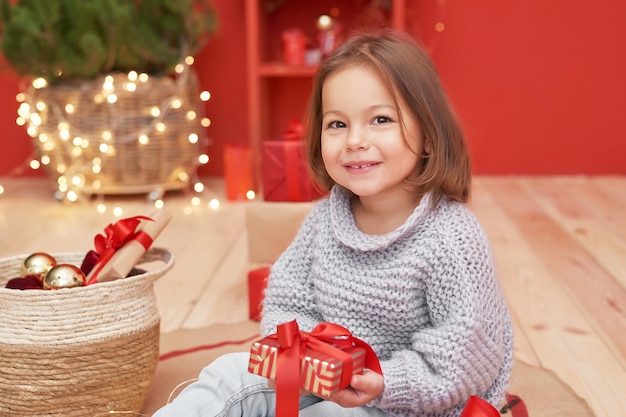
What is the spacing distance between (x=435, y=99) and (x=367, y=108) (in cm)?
9

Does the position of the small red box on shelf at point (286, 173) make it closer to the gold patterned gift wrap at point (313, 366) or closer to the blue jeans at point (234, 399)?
the blue jeans at point (234, 399)

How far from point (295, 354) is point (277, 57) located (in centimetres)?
220

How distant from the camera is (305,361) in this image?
2.74 feet

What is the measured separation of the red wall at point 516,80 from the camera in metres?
2.83

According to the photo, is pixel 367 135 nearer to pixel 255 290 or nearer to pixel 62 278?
pixel 62 278

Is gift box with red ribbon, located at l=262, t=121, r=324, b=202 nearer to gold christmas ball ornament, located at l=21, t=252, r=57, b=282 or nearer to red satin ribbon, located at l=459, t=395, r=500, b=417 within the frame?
gold christmas ball ornament, located at l=21, t=252, r=57, b=282


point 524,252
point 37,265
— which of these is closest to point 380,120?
point 37,265

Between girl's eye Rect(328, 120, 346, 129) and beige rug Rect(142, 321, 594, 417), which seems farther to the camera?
beige rug Rect(142, 321, 594, 417)

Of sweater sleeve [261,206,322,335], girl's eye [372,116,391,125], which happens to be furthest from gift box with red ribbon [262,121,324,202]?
girl's eye [372,116,391,125]

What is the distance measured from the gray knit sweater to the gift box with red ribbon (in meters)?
0.62

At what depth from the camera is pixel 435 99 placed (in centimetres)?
101

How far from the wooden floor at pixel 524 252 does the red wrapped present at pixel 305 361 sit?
57 centimetres

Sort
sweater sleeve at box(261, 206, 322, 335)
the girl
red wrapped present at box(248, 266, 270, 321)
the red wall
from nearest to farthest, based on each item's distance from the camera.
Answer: the girl → sweater sleeve at box(261, 206, 322, 335) → red wrapped present at box(248, 266, 270, 321) → the red wall

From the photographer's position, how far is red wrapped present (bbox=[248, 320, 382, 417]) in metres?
0.83
